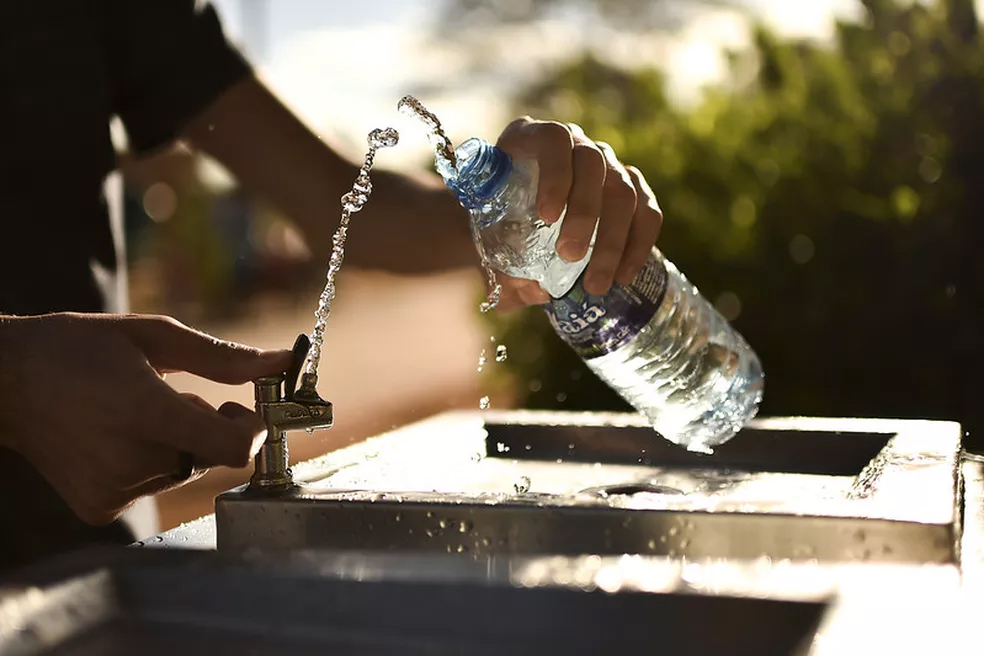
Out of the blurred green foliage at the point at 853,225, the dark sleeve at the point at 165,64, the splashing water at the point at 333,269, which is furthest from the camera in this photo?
the blurred green foliage at the point at 853,225

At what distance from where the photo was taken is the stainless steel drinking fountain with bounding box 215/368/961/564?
1.03m

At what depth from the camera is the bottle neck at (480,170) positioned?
1265 millimetres

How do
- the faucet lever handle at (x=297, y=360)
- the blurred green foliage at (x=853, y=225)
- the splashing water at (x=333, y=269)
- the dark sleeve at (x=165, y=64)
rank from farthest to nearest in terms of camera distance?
the blurred green foliage at (x=853, y=225)
the dark sleeve at (x=165, y=64)
the splashing water at (x=333, y=269)
the faucet lever handle at (x=297, y=360)

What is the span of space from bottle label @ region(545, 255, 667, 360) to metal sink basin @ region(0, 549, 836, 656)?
1.41ft

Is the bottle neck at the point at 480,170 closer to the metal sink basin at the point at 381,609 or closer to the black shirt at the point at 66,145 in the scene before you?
the metal sink basin at the point at 381,609

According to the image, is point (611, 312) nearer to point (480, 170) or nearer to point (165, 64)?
point (480, 170)

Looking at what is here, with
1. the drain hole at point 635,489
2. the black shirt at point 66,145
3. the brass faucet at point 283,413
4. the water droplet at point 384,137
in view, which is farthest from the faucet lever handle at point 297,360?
the black shirt at point 66,145

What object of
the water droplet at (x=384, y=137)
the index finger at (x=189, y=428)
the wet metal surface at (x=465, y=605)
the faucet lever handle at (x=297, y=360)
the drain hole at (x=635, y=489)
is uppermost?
the water droplet at (x=384, y=137)

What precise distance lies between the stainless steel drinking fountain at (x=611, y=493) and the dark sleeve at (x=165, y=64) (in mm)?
664

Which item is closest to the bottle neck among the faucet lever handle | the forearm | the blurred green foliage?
A: the faucet lever handle

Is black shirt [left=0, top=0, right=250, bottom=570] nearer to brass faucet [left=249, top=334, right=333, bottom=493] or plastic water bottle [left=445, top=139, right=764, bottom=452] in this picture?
brass faucet [left=249, top=334, right=333, bottom=493]

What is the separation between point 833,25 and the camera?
3195mm

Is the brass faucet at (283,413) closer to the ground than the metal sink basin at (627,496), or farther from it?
farther from it

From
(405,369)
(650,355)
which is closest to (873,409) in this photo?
(650,355)
